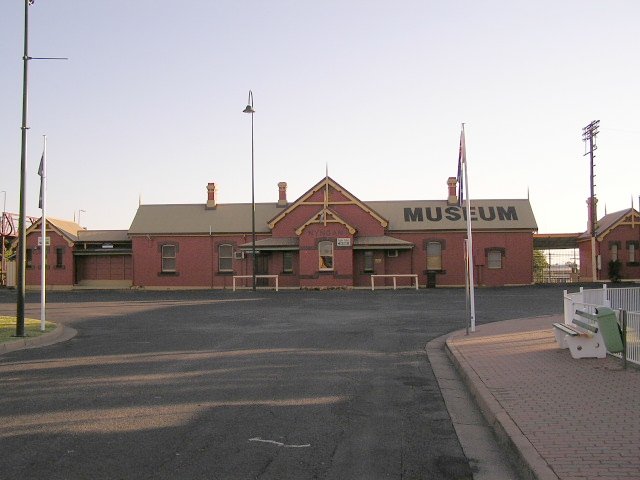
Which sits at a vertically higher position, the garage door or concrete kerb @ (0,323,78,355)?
the garage door

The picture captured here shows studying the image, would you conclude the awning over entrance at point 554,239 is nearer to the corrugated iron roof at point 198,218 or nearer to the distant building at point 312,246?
the distant building at point 312,246

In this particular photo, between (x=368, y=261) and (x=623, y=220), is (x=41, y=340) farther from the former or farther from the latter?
(x=623, y=220)

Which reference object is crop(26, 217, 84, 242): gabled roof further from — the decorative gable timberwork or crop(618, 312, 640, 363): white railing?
crop(618, 312, 640, 363): white railing

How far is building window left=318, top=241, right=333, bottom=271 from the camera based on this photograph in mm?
39875

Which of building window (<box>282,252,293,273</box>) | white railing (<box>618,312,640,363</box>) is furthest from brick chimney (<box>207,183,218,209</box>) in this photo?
white railing (<box>618,312,640,363</box>)

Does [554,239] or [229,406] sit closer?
[229,406]

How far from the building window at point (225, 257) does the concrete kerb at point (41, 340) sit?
25538mm

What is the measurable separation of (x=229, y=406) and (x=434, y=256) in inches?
1379

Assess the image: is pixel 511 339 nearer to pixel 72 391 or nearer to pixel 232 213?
pixel 72 391

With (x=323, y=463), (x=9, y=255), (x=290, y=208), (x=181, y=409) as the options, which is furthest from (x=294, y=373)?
(x=9, y=255)

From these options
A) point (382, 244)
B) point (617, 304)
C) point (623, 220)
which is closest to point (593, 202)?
point (623, 220)

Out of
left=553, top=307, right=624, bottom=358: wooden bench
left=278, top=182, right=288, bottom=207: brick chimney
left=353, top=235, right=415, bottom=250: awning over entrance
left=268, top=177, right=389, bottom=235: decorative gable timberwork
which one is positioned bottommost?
left=553, top=307, right=624, bottom=358: wooden bench

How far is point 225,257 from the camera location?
43.2m

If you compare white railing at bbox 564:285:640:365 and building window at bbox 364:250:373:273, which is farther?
building window at bbox 364:250:373:273
